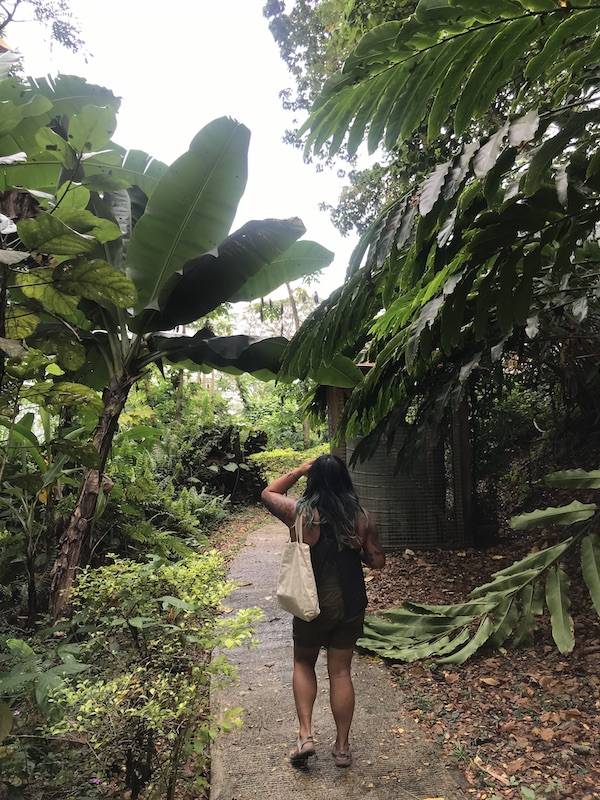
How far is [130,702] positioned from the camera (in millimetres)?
2205

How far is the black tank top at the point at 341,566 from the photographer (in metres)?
2.72

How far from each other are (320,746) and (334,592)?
3.01 feet

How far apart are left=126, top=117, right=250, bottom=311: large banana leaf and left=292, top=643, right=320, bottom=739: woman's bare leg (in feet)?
7.40

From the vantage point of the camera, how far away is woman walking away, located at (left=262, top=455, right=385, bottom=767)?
2703mm

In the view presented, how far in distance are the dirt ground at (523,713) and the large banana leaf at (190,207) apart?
3.02 m

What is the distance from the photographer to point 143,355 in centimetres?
391

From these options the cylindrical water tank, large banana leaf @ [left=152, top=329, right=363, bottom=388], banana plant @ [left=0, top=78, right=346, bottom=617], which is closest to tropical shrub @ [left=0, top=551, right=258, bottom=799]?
banana plant @ [left=0, top=78, right=346, bottom=617]

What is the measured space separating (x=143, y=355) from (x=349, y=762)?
276cm

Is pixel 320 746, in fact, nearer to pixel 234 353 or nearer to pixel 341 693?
pixel 341 693

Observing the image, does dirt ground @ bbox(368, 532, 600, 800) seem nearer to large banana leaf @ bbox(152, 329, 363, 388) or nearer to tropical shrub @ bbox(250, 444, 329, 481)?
large banana leaf @ bbox(152, 329, 363, 388)

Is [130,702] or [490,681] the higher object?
[130,702]

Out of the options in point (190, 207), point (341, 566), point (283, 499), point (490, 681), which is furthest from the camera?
point (190, 207)

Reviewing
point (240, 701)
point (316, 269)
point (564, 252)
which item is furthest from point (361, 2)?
point (240, 701)

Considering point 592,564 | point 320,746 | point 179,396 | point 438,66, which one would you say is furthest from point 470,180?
point 179,396
